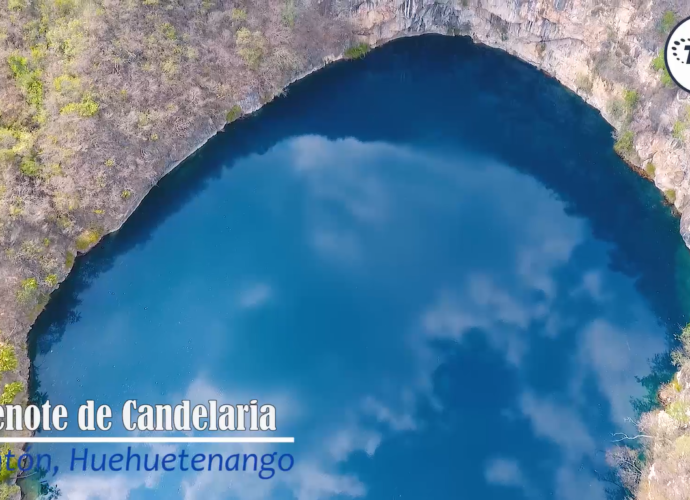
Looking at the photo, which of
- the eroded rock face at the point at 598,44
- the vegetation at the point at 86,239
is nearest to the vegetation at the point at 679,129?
the eroded rock face at the point at 598,44

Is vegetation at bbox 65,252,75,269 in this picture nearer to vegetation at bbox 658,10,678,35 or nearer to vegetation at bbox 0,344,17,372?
vegetation at bbox 0,344,17,372

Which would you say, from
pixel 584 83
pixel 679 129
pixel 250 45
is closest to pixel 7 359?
pixel 250 45

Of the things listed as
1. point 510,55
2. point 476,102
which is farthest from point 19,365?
point 510,55

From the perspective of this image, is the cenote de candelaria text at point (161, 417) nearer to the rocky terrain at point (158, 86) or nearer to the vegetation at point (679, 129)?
the rocky terrain at point (158, 86)

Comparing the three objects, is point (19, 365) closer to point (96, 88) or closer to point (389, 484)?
point (96, 88)

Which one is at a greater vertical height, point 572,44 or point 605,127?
point 572,44

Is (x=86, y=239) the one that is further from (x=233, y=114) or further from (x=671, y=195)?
(x=671, y=195)
